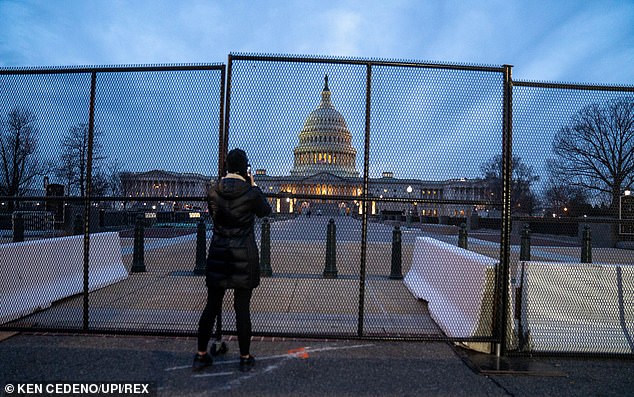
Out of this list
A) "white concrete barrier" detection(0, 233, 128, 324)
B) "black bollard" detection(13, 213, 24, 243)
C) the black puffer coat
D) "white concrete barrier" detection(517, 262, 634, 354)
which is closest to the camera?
the black puffer coat

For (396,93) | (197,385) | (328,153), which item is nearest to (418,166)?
(396,93)

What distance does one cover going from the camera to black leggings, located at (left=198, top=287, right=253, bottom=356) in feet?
13.6

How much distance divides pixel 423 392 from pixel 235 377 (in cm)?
191

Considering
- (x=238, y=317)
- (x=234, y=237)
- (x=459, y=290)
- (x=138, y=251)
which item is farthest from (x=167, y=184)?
(x=138, y=251)

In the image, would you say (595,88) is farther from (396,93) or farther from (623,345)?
(623,345)

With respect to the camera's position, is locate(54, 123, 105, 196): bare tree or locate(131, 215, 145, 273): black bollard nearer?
locate(54, 123, 105, 196): bare tree

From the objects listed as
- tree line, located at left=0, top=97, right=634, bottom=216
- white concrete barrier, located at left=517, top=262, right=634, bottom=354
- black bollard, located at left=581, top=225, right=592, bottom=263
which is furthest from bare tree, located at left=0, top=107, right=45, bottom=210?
black bollard, located at left=581, top=225, right=592, bottom=263

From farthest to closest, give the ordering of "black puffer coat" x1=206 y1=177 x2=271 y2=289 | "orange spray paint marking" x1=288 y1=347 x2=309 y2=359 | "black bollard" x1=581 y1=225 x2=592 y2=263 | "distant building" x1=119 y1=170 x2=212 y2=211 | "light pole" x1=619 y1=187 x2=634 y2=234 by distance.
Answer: "black bollard" x1=581 y1=225 x2=592 y2=263, "light pole" x1=619 y1=187 x2=634 y2=234, "distant building" x1=119 y1=170 x2=212 y2=211, "orange spray paint marking" x1=288 y1=347 x2=309 y2=359, "black puffer coat" x1=206 y1=177 x2=271 y2=289

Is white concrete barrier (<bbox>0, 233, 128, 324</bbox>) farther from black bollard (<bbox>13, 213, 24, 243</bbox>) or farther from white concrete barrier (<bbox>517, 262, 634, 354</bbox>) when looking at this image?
black bollard (<bbox>13, 213, 24, 243</bbox>)

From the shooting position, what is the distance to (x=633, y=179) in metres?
5.52

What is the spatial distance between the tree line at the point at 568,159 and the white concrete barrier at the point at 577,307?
91 centimetres

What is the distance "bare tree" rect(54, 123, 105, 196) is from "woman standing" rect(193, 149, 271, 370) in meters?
2.22

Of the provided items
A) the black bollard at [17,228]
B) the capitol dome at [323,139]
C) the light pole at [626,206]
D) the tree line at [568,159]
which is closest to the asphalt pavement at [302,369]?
the light pole at [626,206]

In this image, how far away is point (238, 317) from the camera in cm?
416
